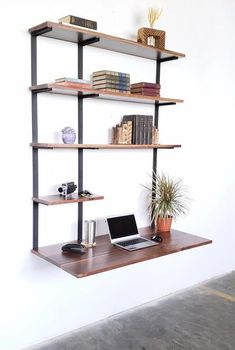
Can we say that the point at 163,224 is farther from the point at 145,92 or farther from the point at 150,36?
the point at 150,36

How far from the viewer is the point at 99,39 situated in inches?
98.0

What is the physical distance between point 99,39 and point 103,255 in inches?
56.9

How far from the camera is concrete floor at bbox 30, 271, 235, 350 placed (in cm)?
269

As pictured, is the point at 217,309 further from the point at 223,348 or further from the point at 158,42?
the point at 158,42

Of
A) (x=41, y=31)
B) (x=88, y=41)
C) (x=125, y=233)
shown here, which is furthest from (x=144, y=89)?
(x=125, y=233)

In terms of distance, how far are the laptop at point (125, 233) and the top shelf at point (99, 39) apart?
1267 mm

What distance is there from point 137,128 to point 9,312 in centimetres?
159

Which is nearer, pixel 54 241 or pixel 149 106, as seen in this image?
pixel 54 241

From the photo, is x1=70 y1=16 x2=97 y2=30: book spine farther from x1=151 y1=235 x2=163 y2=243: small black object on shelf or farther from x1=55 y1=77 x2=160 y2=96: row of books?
x1=151 y1=235 x2=163 y2=243: small black object on shelf

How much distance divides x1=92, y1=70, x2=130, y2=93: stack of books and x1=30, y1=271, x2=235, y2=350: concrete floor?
5.96ft

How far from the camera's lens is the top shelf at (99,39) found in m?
2.28

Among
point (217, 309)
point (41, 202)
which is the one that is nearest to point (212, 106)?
point (217, 309)

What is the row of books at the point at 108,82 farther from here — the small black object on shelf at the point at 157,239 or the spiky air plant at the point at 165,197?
the small black object on shelf at the point at 157,239

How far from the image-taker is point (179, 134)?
3.48 meters
